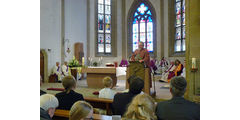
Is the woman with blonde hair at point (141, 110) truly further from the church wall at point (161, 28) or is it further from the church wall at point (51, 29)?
the church wall at point (161, 28)

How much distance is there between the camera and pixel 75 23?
13.6 m

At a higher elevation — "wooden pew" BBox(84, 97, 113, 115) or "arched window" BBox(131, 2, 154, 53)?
"arched window" BBox(131, 2, 154, 53)

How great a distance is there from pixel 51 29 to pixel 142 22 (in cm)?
669

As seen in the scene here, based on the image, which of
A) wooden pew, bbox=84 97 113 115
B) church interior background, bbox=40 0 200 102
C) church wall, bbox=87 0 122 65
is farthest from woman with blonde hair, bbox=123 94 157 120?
church wall, bbox=87 0 122 65

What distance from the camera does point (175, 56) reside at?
44.3 feet

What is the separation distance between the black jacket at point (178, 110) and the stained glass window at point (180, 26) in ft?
38.5

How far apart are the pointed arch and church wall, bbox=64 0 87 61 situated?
11.0 feet

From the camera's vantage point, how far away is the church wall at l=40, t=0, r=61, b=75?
37.4ft

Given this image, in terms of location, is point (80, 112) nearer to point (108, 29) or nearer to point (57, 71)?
point (57, 71)

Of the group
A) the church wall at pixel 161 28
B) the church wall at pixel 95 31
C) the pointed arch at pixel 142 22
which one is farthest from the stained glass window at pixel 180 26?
the church wall at pixel 95 31

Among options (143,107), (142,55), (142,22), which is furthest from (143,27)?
(143,107)

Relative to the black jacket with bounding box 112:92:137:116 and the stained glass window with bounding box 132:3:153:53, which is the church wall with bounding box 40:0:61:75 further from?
the black jacket with bounding box 112:92:137:116

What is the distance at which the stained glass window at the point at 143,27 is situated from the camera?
1524cm
